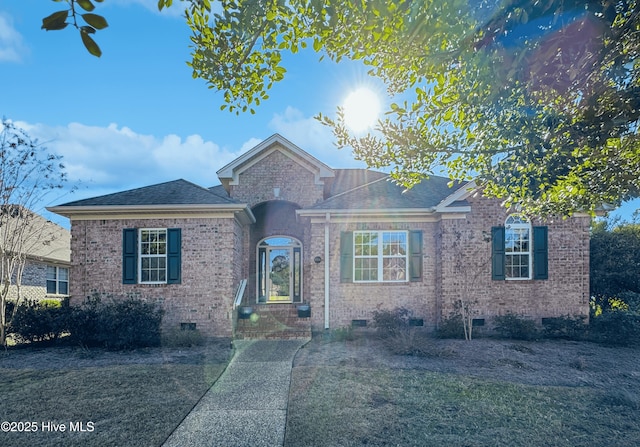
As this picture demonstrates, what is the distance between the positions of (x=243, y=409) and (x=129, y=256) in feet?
24.7

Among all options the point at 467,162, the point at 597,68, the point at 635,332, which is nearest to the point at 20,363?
the point at 467,162

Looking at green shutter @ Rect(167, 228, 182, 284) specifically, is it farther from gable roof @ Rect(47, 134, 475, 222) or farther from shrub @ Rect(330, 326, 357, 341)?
shrub @ Rect(330, 326, 357, 341)

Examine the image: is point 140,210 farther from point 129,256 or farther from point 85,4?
point 85,4

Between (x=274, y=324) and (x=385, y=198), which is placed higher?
(x=385, y=198)

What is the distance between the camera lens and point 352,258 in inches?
471

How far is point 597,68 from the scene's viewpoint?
4500 millimetres

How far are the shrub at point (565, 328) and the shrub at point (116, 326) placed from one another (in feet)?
35.4

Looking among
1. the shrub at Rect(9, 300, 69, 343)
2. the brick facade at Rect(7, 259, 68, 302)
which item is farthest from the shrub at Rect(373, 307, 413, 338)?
the brick facade at Rect(7, 259, 68, 302)

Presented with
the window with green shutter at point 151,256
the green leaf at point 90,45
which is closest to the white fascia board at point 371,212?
the window with green shutter at point 151,256

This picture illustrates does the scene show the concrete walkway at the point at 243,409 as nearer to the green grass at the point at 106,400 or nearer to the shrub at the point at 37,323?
the green grass at the point at 106,400

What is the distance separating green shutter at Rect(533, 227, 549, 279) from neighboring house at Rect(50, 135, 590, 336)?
0.10 feet

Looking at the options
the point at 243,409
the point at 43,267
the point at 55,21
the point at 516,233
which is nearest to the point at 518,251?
the point at 516,233

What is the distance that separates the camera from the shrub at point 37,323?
1021cm

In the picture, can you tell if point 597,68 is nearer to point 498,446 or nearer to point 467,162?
point 467,162
